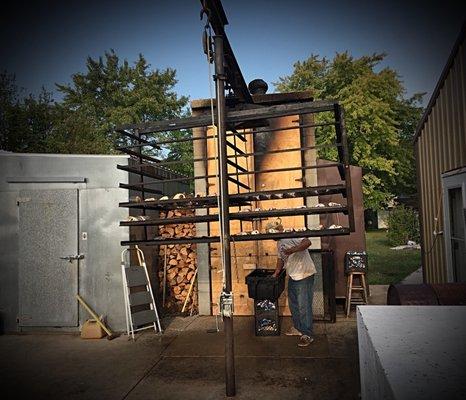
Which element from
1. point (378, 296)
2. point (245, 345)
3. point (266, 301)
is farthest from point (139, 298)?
point (378, 296)

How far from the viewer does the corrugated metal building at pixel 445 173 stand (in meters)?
5.58

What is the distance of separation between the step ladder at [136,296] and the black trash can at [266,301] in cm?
213

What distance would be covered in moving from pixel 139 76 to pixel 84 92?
Answer: 476 cm

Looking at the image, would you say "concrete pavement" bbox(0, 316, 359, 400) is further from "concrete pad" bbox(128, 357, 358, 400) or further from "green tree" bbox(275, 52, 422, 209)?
"green tree" bbox(275, 52, 422, 209)

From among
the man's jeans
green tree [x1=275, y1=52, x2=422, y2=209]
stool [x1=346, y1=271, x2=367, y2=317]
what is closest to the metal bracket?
the man's jeans

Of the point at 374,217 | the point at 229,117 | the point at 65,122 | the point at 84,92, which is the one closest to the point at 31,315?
the point at 229,117

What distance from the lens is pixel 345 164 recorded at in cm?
374

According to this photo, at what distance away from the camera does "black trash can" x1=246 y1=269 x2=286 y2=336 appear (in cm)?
619

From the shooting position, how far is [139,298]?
6.91 meters

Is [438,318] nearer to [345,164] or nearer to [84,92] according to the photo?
[345,164]

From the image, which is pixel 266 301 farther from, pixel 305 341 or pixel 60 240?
pixel 60 240

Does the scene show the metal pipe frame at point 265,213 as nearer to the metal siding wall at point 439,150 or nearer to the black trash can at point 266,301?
the black trash can at point 266,301

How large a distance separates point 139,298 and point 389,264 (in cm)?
1101

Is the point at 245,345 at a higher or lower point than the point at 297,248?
lower
